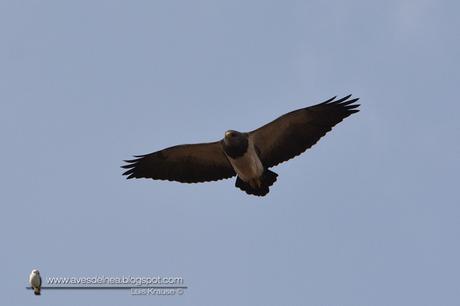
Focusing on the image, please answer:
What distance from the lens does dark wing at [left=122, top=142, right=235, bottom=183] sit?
85.5ft

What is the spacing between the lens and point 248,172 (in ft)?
82.1

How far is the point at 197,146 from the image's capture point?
2577cm

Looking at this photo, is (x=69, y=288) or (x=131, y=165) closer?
(x=69, y=288)

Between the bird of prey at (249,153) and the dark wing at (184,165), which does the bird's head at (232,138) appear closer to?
the bird of prey at (249,153)

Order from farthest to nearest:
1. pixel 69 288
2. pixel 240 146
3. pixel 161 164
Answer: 1. pixel 161 164
2. pixel 240 146
3. pixel 69 288

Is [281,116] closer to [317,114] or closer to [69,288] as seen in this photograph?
[317,114]

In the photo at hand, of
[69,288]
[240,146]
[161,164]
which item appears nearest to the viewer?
[69,288]

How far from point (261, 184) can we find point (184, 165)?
2.32 m

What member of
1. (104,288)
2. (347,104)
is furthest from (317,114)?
(104,288)

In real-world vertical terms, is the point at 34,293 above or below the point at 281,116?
below

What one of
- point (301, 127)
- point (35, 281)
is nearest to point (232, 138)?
point (301, 127)

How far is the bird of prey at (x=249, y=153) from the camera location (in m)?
25.1

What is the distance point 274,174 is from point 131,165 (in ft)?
12.5

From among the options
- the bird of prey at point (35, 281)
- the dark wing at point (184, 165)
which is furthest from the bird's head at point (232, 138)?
the bird of prey at point (35, 281)
